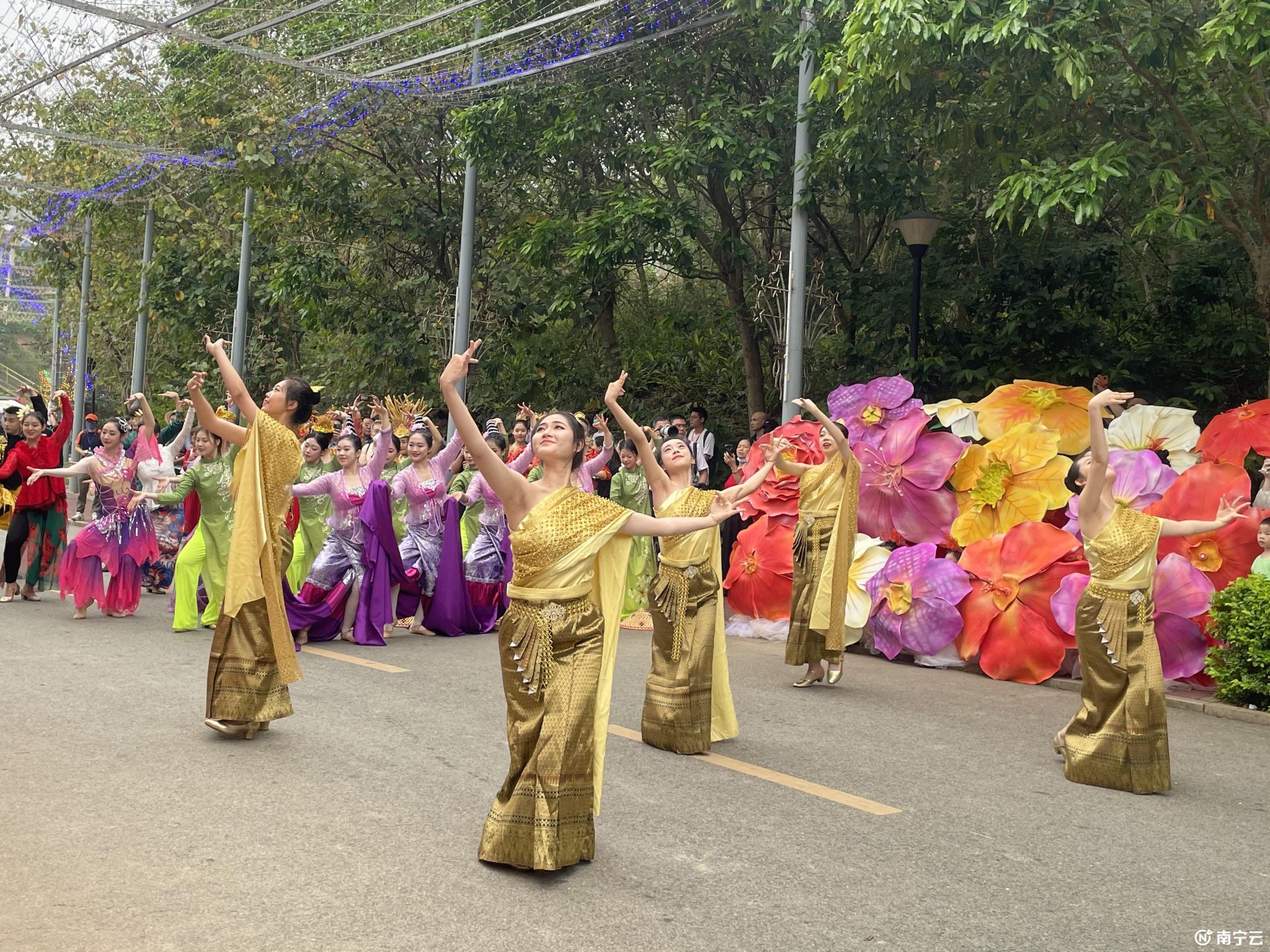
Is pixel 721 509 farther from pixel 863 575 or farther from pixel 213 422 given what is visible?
pixel 863 575

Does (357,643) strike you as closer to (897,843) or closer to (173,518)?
(173,518)

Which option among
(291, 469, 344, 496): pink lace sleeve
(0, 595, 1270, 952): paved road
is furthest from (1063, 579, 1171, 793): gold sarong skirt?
(291, 469, 344, 496): pink lace sleeve

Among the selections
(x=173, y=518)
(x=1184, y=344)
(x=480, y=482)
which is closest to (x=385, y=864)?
(x=480, y=482)

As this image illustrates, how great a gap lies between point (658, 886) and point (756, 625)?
6577 mm

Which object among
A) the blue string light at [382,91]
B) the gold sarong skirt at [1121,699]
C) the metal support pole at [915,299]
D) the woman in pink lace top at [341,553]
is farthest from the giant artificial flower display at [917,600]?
the blue string light at [382,91]

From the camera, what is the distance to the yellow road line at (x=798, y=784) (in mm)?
5457

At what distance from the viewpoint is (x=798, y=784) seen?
19.1 ft

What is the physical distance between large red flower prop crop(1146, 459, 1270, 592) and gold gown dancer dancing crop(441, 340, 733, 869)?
524 cm

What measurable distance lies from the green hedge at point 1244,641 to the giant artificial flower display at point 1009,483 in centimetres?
169

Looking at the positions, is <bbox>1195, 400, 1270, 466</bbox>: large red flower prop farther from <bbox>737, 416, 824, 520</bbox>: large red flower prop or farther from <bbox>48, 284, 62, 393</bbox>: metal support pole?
<bbox>48, 284, 62, 393</bbox>: metal support pole

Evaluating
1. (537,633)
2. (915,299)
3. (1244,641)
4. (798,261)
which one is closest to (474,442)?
(537,633)

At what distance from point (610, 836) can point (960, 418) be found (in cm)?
635

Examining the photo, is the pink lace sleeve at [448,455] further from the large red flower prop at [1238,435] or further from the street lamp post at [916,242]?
the large red flower prop at [1238,435]

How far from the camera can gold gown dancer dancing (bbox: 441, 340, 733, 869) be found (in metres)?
4.38
